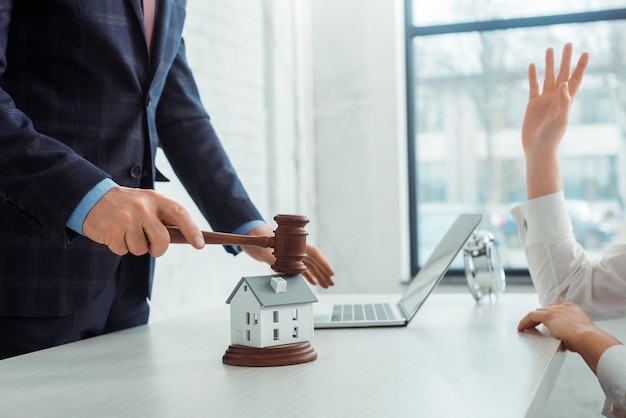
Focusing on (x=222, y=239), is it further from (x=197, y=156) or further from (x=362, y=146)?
(x=362, y=146)

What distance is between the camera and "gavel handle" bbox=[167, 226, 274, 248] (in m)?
0.91

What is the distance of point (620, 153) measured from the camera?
11.9 ft

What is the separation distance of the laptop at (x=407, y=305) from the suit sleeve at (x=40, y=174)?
0.48 m

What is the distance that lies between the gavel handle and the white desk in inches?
6.0

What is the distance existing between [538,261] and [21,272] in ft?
3.27

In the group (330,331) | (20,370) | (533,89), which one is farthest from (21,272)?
(533,89)

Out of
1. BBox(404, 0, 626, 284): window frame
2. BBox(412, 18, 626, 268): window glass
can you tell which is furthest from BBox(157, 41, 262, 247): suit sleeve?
BBox(404, 0, 626, 284): window frame

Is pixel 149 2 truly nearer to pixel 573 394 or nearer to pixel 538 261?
pixel 538 261

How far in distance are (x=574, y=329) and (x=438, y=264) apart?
33 centimetres

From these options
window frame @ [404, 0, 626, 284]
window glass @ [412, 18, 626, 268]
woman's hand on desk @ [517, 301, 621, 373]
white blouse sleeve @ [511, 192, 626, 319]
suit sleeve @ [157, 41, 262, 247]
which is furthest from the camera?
window frame @ [404, 0, 626, 284]

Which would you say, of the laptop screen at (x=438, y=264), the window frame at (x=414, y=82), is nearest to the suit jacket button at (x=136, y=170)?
the laptop screen at (x=438, y=264)

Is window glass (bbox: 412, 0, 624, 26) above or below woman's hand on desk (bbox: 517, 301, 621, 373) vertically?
above

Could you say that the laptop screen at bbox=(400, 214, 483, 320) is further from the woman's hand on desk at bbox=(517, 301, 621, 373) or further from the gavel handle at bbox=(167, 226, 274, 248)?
the gavel handle at bbox=(167, 226, 274, 248)

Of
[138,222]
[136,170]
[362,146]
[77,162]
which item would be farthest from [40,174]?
[362,146]
